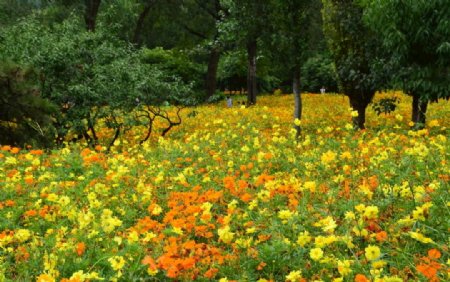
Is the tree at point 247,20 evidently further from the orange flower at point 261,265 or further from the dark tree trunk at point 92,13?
the dark tree trunk at point 92,13

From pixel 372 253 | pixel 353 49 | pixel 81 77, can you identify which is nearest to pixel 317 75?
pixel 353 49

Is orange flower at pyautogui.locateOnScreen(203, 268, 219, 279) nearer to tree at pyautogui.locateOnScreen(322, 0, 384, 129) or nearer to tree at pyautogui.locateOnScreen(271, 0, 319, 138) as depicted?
tree at pyautogui.locateOnScreen(271, 0, 319, 138)

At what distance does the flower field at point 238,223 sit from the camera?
139 inches

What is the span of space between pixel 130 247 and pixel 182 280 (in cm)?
61

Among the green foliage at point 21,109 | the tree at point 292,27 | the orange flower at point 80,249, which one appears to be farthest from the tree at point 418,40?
the orange flower at point 80,249

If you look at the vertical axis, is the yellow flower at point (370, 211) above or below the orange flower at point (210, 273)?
above

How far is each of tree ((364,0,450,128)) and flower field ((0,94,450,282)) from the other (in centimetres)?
339

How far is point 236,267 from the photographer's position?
3.88 meters

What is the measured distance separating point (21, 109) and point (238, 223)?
333 inches

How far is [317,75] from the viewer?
114 ft

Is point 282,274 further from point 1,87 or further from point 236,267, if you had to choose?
point 1,87

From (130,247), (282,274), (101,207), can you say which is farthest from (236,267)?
(101,207)

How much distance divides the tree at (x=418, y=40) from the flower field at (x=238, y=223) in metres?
3.39

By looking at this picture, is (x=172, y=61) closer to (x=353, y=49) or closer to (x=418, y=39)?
(x=353, y=49)
